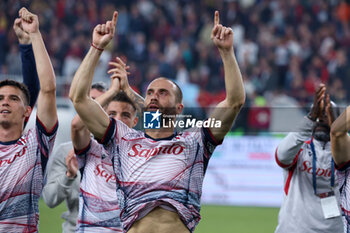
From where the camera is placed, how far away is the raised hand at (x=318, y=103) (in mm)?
5768

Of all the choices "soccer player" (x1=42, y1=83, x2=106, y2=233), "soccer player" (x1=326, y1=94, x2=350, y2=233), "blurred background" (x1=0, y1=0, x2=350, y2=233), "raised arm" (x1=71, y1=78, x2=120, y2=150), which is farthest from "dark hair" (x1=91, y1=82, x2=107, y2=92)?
"blurred background" (x1=0, y1=0, x2=350, y2=233)

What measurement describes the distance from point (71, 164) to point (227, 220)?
21.0 ft

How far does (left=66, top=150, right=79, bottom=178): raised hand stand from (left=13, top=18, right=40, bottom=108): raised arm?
673mm

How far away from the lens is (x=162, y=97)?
17.2 ft

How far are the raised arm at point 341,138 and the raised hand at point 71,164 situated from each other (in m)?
2.44

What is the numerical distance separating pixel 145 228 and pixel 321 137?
2.46m

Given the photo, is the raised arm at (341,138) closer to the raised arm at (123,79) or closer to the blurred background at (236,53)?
the raised arm at (123,79)

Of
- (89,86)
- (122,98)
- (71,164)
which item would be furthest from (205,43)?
(89,86)

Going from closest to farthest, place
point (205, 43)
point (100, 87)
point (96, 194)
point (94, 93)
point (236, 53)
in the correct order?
1. point (96, 194)
2. point (94, 93)
3. point (100, 87)
4. point (236, 53)
5. point (205, 43)

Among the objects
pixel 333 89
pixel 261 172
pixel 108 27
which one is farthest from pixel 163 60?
pixel 108 27

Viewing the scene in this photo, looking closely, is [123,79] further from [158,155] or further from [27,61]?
[158,155]

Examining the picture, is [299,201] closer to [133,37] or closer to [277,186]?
[277,186]

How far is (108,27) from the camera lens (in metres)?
4.96

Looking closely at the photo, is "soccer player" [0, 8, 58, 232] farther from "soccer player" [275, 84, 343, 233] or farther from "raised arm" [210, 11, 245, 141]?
"soccer player" [275, 84, 343, 233]
